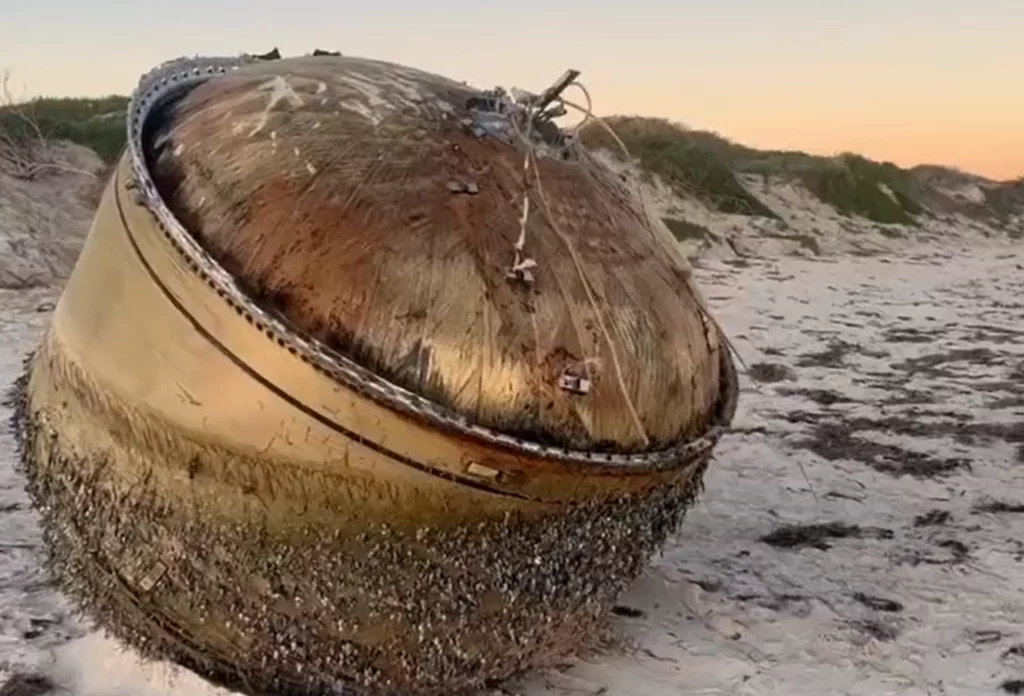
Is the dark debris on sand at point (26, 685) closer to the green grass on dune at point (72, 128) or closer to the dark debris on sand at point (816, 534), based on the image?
the dark debris on sand at point (816, 534)

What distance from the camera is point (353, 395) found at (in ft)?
9.53

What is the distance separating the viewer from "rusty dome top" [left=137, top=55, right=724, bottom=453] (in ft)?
9.84

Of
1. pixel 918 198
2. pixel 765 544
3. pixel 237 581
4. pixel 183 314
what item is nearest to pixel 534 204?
pixel 183 314

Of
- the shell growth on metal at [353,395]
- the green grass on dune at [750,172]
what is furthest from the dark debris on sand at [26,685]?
the green grass on dune at [750,172]

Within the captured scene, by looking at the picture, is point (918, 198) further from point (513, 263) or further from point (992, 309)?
point (513, 263)

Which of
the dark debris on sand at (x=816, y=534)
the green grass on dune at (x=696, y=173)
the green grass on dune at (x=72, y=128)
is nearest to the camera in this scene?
the dark debris on sand at (x=816, y=534)

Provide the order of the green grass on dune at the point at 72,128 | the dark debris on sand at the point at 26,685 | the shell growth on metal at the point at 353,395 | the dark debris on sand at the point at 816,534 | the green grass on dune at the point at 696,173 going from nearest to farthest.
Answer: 1. the shell growth on metal at the point at 353,395
2. the dark debris on sand at the point at 26,685
3. the dark debris on sand at the point at 816,534
4. the green grass on dune at the point at 72,128
5. the green grass on dune at the point at 696,173

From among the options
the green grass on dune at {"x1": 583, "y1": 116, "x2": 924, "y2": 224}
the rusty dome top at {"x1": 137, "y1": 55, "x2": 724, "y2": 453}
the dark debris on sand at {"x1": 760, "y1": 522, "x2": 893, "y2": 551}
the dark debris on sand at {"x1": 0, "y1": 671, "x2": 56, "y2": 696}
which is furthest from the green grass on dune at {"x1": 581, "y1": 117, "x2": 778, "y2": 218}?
the dark debris on sand at {"x1": 0, "y1": 671, "x2": 56, "y2": 696}

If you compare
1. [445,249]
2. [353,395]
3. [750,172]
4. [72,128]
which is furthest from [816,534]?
[750,172]

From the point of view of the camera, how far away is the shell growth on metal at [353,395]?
2.97 meters

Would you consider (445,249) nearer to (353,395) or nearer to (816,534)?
(353,395)

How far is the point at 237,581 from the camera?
10.1 ft

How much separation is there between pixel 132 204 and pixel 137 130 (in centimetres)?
30

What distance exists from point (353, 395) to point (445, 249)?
0.44 meters
